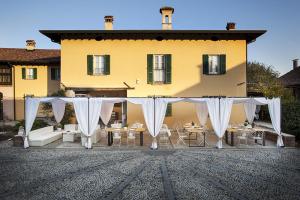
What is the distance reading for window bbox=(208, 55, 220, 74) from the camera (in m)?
14.5

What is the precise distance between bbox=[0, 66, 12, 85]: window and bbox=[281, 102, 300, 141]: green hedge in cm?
1937

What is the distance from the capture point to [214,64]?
1461 cm

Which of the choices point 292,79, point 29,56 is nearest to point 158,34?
point 29,56

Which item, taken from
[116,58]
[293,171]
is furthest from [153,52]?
[293,171]

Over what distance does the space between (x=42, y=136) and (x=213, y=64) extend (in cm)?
1030

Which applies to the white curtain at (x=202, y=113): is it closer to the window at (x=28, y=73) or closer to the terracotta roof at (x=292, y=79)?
the window at (x=28, y=73)

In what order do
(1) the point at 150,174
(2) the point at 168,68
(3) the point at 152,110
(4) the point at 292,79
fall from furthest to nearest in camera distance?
(4) the point at 292,79 < (2) the point at 168,68 < (3) the point at 152,110 < (1) the point at 150,174

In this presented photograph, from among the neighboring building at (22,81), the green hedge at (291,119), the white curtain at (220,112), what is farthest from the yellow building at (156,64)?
the neighboring building at (22,81)

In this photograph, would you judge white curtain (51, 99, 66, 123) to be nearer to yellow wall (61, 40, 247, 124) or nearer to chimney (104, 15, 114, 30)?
yellow wall (61, 40, 247, 124)

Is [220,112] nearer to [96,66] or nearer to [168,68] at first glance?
[168,68]

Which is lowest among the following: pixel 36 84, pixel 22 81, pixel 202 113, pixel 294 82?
pixel 202 113

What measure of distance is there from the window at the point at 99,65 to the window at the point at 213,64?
6494 millimetres

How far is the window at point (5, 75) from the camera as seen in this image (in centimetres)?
1906

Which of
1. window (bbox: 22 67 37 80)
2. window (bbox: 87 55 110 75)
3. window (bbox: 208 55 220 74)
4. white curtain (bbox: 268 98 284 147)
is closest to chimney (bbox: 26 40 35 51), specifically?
window (bbox: 22 67 37 80)
